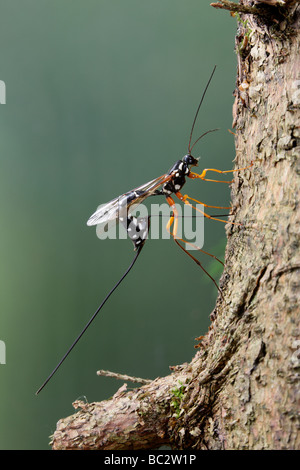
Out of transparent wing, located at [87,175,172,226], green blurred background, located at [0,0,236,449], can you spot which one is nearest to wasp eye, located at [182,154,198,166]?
transparent wing, located at [87,175,172,226]

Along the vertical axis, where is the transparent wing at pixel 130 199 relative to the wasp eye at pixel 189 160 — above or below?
below

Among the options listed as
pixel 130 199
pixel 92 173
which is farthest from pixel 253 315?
pixel 92 173

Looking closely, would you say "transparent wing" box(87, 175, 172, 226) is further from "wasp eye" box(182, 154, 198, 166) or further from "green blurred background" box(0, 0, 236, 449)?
"green blurred background" box(0, 0, 236, 449)

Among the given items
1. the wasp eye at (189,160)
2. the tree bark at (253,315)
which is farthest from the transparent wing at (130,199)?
the tree bark at (253,315)

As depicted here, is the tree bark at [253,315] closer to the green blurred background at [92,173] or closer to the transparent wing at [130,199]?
the transparent wing at [130,199]

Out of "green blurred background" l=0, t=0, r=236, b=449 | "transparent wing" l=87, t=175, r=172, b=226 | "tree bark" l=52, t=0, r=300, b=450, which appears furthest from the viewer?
"green blurred background" l=0, t=0, r=236, b=449

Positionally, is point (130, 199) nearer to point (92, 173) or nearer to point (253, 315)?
point (253, 315)
